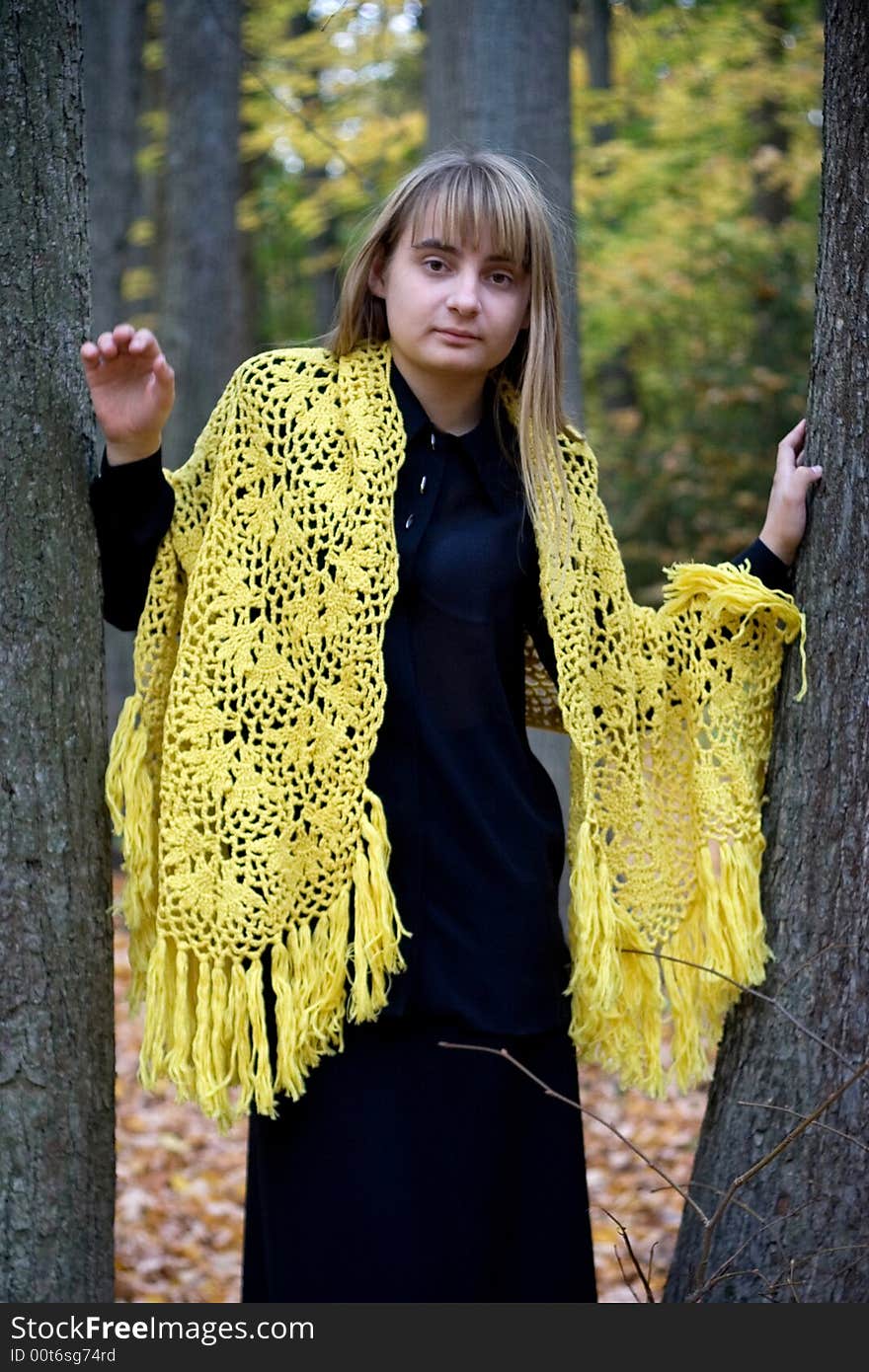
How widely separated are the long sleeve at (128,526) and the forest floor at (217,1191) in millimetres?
1393

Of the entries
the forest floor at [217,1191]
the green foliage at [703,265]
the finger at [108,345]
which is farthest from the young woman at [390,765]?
the green foliage at [703,265]

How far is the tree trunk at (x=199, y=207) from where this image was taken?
6.30 m

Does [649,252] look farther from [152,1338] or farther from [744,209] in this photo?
[152,1338]

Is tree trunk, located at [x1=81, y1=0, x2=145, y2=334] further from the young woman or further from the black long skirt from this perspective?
the black long skirt

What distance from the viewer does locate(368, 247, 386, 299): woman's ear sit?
2334 millimetres

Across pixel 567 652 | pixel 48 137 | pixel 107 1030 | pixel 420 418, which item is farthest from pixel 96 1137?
pixel 48 137

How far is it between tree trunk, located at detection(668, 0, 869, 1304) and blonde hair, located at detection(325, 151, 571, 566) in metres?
0.45

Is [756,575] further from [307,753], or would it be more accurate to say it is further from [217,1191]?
[217,1191]

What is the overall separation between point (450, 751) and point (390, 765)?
4.2 inches

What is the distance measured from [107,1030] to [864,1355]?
132 cm

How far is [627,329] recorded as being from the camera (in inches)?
388

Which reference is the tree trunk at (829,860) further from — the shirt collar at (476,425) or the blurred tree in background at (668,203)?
the blurred tree in background at (668,203)

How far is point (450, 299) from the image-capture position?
2188 millimetres

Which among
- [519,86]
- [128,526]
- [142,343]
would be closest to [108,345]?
[142,343]
